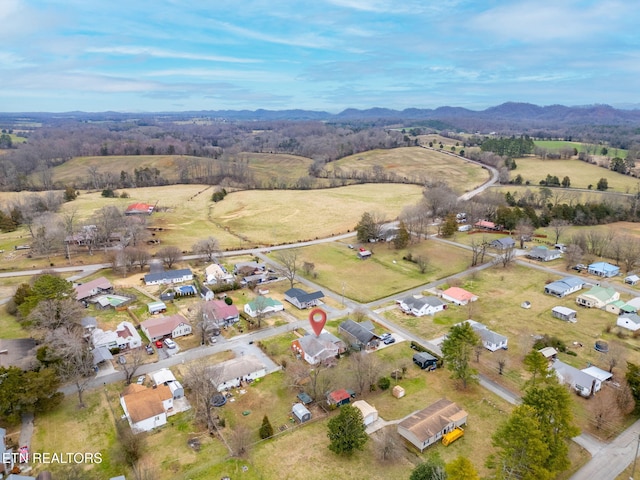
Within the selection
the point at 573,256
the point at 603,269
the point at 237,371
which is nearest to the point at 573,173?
the point at 573,256

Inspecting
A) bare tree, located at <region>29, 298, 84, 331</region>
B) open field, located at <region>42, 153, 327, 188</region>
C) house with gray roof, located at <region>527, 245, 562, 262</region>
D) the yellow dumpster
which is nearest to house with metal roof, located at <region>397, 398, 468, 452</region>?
the yellow dumpster

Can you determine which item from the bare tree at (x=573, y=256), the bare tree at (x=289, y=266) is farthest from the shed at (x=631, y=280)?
the bare tree at (x=289, y=266)

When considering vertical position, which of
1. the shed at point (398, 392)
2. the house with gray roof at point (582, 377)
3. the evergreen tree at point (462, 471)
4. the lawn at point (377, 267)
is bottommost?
the lawn at point (377, 267)

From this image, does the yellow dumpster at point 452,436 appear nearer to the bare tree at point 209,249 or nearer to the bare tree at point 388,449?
the bare tree at point 388,449

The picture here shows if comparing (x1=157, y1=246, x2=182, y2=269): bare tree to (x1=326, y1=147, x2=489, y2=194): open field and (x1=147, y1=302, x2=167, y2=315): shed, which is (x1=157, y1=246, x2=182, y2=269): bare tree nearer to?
(x1=147, y1=302, x2=167, y2=315): shed

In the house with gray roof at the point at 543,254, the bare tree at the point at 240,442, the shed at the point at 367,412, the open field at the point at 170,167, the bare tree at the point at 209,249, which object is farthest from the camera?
the open field at the point at 170,167

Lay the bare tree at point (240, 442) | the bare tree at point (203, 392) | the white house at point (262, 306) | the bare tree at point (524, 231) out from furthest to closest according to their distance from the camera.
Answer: the bare tree at point (524, 231) < the white house at point (262, 306) < the bare tree at point (203, 392) < the bare tree at point (240, 442)
